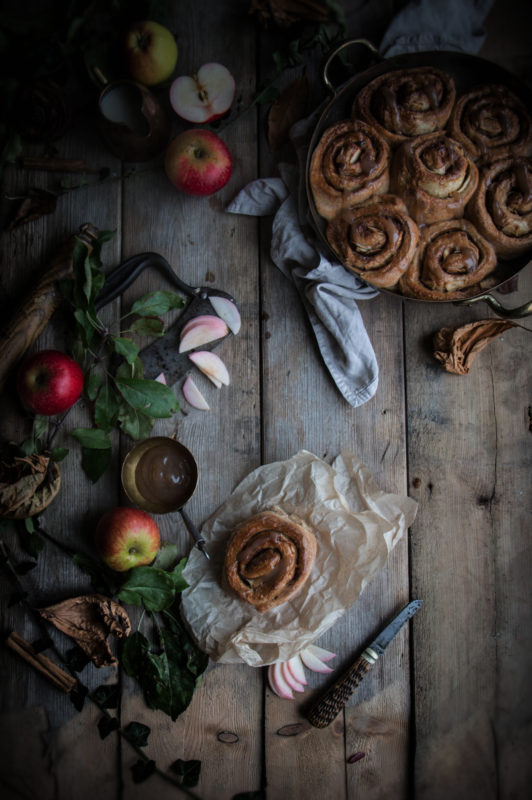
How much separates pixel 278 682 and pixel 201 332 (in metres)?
1.06

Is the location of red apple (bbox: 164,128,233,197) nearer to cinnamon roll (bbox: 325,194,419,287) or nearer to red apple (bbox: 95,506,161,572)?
cinnamon roll (bbox: 325,194,419,287)

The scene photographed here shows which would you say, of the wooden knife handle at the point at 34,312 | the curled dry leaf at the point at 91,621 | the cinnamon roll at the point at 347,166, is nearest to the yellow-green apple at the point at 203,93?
the cinnamon roll at the point at 347,166

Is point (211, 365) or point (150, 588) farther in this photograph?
point (211, 365)

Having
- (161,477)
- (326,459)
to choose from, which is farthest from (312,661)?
(161,477)

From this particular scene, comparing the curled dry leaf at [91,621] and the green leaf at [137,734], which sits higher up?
the curled dry leaf at [91,621]

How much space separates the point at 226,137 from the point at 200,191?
244 mm

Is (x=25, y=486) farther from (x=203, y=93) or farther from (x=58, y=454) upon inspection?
(x=203, y=93)

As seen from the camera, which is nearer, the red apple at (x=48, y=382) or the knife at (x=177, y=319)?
the red apple at (x=48, y=382)

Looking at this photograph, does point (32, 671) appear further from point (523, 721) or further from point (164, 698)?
point (523, 721)

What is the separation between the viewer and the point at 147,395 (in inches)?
58.8

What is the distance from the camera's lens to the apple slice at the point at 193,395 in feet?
5.26

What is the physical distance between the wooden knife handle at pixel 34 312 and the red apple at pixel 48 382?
0.05m

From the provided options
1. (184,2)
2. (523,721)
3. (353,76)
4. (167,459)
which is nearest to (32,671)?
(167,459)

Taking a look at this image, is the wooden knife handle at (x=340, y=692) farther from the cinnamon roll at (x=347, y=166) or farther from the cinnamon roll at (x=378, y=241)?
the cinnamon roll at (x=347, y=166)
